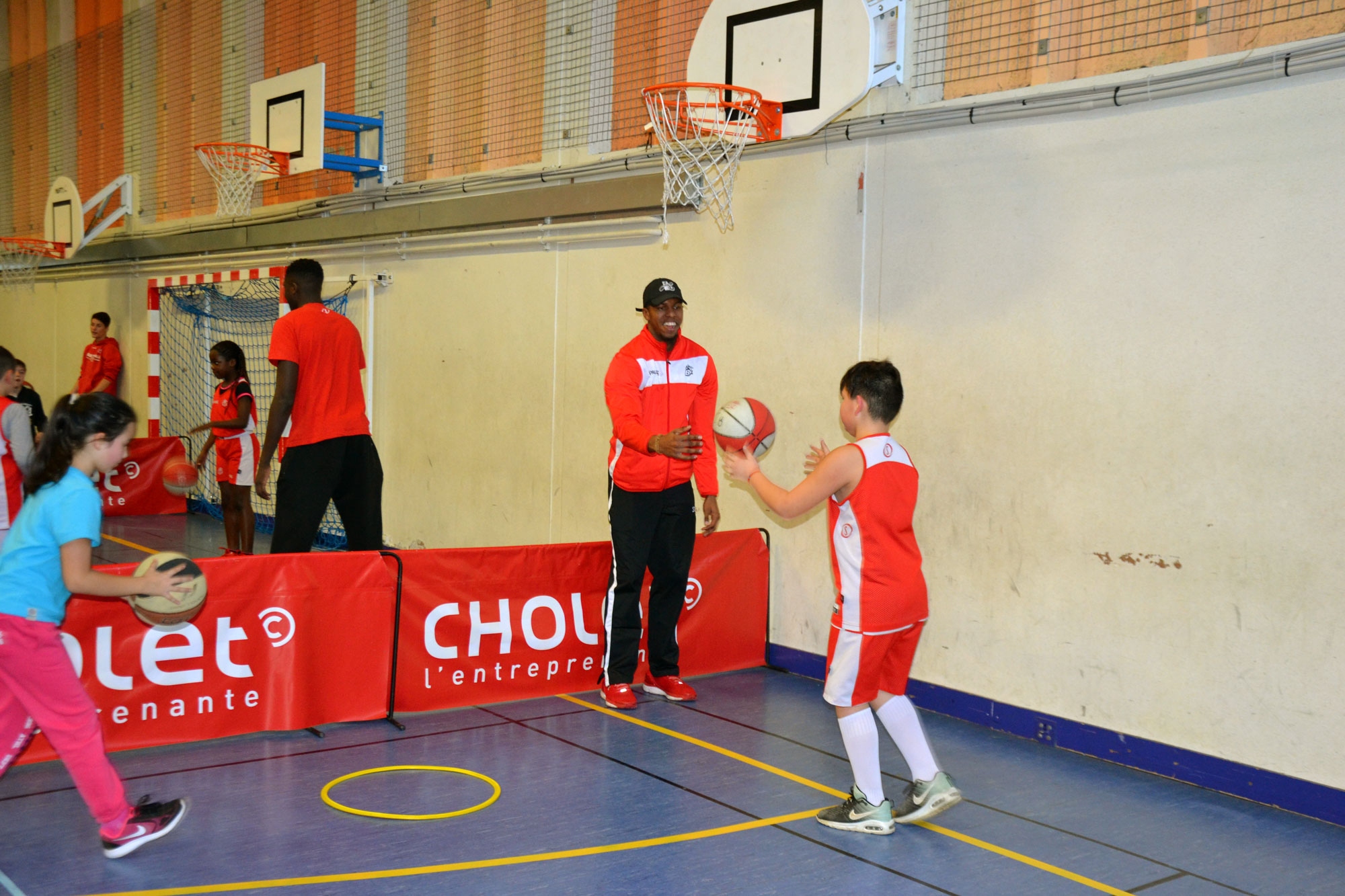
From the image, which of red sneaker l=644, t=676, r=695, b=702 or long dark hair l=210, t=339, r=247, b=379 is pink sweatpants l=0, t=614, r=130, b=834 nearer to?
red sneaker l=644, t=676, r=695, b=702

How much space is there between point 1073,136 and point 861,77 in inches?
52.5

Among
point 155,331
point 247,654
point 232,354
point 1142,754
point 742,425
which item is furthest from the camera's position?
point 155,331

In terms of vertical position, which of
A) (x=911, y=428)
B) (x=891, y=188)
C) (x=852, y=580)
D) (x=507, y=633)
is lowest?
(x=507, y=633)

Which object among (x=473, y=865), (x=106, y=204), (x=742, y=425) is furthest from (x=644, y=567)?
(x=106, y=204)

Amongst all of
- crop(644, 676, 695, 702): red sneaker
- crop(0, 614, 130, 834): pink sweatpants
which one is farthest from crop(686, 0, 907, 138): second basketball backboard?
crop(0, 614, 130, 834): pink sweatpants

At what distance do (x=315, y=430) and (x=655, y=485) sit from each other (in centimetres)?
192

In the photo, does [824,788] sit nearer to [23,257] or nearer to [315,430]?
[315,430]

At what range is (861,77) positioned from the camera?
647 cm

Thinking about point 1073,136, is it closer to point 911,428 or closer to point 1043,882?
point 911,428

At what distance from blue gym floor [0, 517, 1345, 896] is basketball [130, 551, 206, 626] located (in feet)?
2.69

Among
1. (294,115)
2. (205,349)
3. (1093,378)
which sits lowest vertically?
(1093,378)

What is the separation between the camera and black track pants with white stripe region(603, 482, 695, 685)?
6.16 metres

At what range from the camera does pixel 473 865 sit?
400cm

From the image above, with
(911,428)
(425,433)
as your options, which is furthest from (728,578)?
(425,433)
